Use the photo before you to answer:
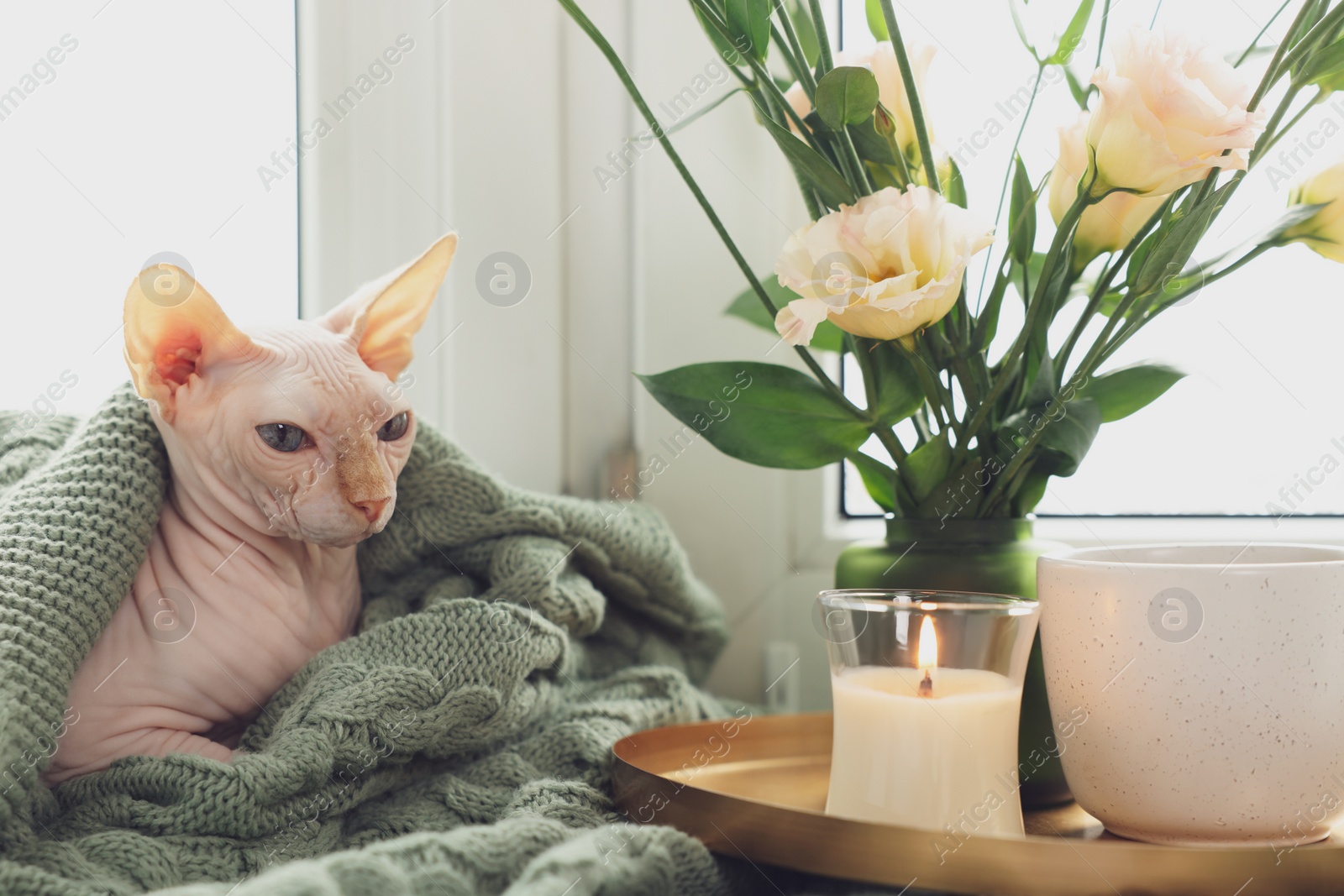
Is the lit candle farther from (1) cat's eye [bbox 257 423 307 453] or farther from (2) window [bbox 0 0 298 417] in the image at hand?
(2) window [bbox 0 0 298 417]

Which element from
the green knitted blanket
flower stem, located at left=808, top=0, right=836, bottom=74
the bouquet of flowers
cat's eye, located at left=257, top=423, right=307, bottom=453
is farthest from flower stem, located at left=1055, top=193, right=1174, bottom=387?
cat's eye, located at left=257, top=423, right=307, bottom=453

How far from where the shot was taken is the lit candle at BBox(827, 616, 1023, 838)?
21.0 inches

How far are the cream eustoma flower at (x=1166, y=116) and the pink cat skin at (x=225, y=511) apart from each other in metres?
0.43

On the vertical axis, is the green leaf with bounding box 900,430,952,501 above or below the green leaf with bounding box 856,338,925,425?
below

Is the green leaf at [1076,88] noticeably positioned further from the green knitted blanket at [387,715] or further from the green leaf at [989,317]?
the green knitted blanket at [387,715]

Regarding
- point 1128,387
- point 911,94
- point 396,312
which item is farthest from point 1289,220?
point 396,312

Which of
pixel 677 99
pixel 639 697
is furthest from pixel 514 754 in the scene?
pixel 677 99

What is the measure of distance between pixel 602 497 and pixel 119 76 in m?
0.55

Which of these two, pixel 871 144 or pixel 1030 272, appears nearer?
pixel 871 144

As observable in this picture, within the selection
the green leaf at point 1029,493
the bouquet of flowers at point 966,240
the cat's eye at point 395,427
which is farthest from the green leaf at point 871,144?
the cat's eye at point 395,427

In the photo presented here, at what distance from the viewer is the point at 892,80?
63 centimetres

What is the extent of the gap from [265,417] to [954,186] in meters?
0.46

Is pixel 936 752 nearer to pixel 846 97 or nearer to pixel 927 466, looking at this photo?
pixel 927 466

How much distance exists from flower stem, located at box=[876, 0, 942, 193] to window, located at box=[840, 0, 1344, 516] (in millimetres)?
248
